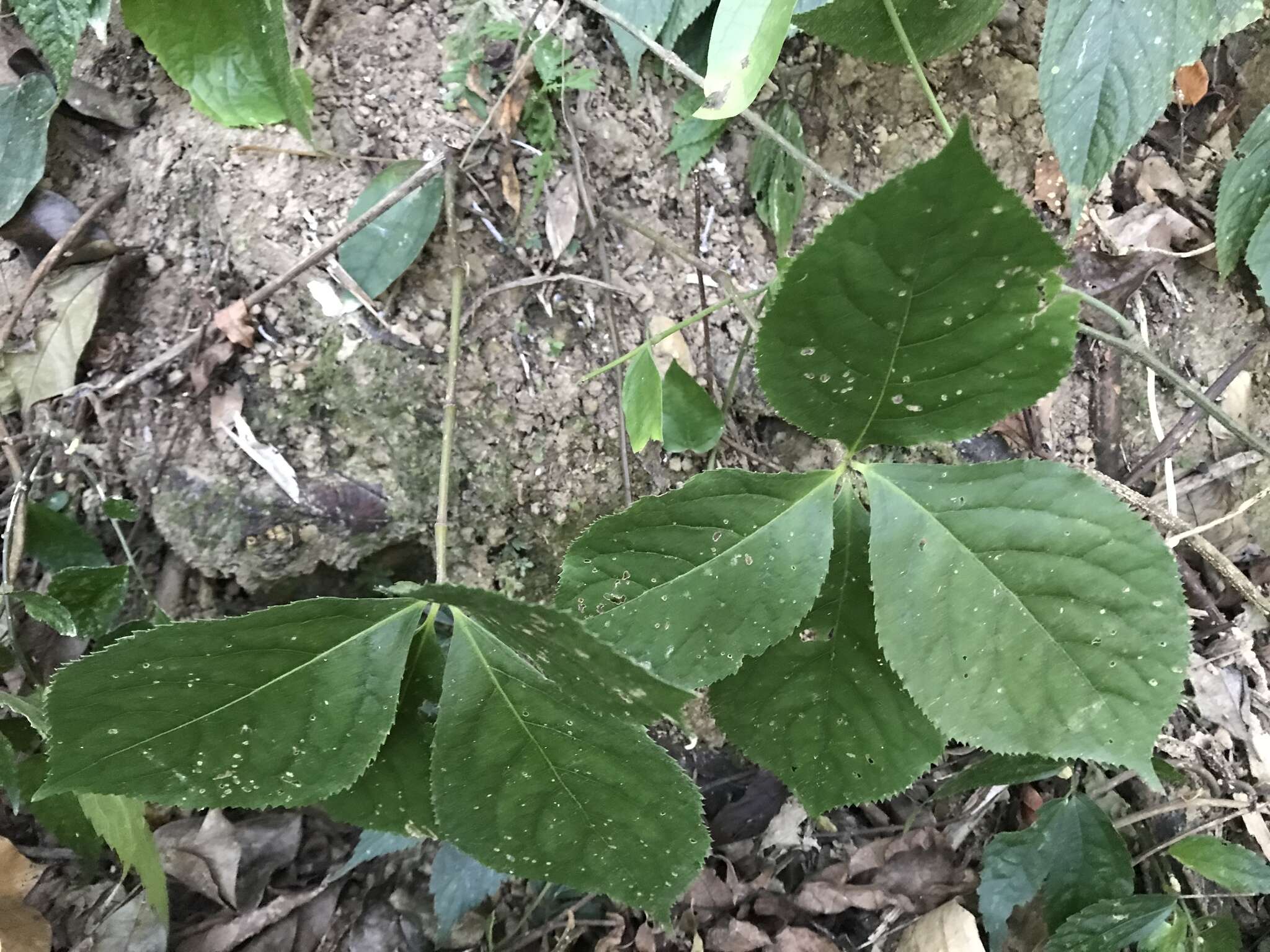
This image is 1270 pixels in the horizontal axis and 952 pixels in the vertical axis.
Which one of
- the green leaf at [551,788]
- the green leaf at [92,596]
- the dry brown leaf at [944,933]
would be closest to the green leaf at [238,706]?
the green leaf at [551,788]

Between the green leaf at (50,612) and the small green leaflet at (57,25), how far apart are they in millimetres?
629

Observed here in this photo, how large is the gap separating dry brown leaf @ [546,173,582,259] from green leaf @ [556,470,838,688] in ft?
2.17

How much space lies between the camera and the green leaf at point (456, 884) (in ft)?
3.67

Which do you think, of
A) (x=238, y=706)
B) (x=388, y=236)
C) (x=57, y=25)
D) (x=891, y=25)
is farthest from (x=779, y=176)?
(x=238, y=706)

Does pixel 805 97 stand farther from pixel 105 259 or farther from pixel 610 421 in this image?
pixel 105 259

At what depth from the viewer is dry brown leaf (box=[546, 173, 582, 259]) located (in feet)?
3.99

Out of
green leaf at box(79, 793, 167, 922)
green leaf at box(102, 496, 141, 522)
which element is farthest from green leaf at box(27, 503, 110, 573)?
green leaf at box(79, 793, 167, 922)

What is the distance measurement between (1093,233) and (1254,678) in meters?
0.92

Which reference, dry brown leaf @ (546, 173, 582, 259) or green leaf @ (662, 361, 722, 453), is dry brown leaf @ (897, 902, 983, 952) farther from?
dry brown leaf @ (546, 173, 582, 259)

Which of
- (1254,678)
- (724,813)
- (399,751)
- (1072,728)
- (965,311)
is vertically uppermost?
(965,311)

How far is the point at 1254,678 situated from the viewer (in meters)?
1.44

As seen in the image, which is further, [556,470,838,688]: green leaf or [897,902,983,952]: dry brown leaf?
[897,902,983,952]: dry brown leaf

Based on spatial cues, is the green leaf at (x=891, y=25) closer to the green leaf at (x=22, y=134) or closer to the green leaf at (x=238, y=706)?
the green leaf at (x=238, y=706)

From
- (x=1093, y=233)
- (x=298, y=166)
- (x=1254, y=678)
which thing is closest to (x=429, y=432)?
(x=298, y=166)
